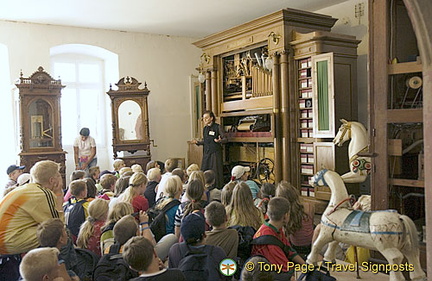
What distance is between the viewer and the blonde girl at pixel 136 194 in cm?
392

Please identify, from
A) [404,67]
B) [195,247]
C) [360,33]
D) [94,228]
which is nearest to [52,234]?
[94,228]

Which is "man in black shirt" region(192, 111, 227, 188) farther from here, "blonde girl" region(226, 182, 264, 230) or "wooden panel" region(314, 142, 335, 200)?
"blonde girl" region(226, 182, 264, 230)

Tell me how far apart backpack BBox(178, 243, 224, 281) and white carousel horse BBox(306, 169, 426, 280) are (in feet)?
2.98

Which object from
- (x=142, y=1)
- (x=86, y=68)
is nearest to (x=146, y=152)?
(x=86, y=68)

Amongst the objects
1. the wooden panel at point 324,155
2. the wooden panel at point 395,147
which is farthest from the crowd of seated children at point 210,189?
the wooden panel at point 324,155

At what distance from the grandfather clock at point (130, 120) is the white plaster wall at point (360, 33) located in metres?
4.29

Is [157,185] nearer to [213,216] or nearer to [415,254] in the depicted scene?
[213,216]

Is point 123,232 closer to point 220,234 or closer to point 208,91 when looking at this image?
point 220,234

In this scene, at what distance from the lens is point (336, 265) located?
10.2ft

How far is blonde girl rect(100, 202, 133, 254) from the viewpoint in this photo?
9.53 feet

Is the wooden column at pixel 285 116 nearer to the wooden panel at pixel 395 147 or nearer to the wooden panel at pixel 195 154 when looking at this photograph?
the wooden panel at pixel 195 154

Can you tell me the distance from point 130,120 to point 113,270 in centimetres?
701

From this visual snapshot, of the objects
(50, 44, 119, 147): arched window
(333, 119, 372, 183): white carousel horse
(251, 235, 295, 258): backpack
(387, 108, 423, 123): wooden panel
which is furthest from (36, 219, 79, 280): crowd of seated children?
(50, 44, 119, 147): arched window

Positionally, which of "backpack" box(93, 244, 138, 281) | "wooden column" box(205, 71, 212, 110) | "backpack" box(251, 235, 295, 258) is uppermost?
"wooden column" box(205, 71, 212, 110)
